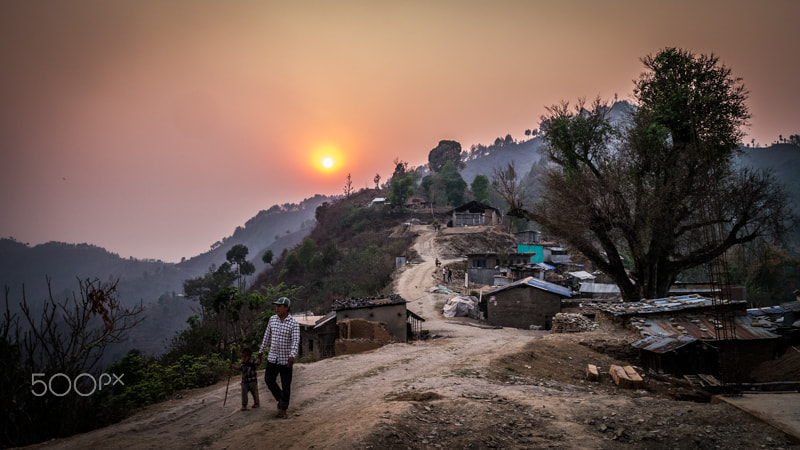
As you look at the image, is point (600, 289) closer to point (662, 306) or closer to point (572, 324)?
point (572, 324)

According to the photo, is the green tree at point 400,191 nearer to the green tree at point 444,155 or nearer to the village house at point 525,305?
the green tree at point 444,155

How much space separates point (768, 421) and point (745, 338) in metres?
9.95

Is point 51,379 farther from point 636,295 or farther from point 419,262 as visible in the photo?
point 419,262

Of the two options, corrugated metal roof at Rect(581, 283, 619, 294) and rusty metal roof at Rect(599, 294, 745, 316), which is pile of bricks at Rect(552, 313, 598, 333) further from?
corrugated metal roof at Rect(581, 283, 619, 294)

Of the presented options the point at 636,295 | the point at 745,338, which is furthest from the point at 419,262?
the point at 745,338

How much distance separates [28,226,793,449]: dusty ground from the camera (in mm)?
5203

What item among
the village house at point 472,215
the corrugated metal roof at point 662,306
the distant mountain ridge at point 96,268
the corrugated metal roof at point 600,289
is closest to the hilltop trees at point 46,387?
the corrugated metal roof at point 662,306

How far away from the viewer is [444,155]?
11038cm

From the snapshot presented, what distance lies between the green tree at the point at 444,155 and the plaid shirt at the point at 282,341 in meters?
105

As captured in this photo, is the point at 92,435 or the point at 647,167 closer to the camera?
the point at 92,435

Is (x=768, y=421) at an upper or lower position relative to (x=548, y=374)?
upper

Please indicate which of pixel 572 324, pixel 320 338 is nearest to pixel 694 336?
pixel 572 324

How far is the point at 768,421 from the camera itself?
5.23 meters

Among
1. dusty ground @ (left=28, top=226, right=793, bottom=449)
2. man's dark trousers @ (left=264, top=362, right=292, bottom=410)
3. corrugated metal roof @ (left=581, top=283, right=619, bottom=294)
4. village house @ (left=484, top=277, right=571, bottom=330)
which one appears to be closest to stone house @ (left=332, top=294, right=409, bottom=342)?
village house @ (left=484, top=277, right=571, bottom=330)
